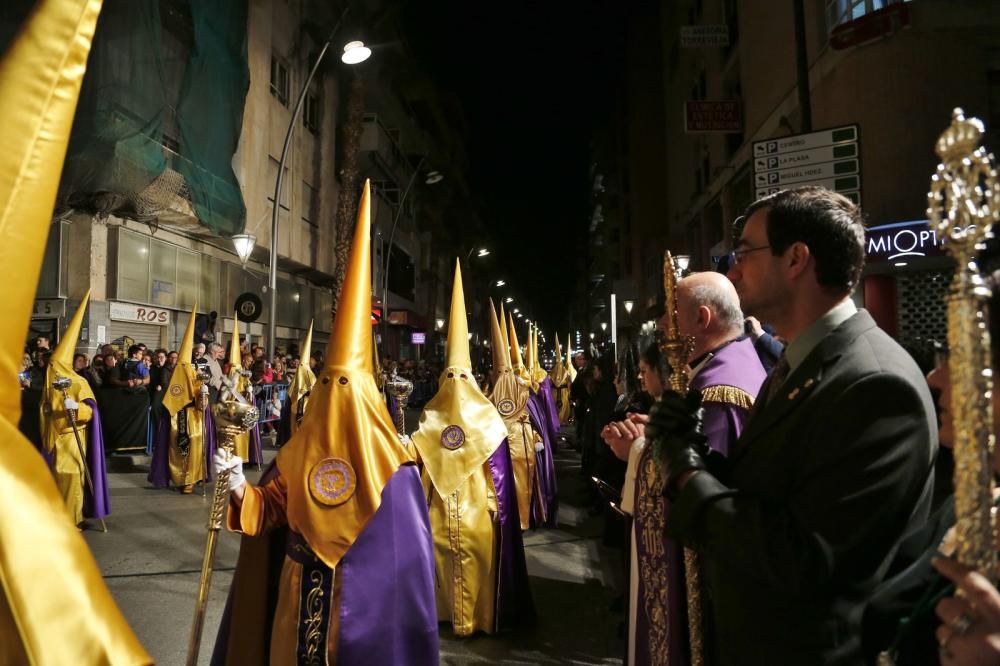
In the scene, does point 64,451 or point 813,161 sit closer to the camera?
point 813,161

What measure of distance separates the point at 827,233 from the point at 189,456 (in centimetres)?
1046

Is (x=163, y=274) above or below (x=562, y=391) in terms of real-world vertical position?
above

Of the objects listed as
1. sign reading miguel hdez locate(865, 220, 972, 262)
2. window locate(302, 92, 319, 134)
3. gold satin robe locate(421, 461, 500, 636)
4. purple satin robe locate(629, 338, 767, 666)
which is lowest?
gold satin robe locate(421, 461, 500, 636)

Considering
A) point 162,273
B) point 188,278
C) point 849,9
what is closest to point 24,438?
point 849,9

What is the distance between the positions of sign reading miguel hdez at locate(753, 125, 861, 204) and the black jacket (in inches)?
221

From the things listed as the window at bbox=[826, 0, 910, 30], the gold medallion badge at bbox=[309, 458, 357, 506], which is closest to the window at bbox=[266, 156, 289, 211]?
the window at bbox=[826, 0, 910, 30]

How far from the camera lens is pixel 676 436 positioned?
73.7 inches

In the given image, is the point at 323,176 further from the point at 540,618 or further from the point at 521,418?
the point at 540,618

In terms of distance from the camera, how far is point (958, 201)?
1.06 metres

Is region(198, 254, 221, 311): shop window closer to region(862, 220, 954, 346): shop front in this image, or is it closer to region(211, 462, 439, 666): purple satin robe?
region(862, 220, 954, 346): shop front

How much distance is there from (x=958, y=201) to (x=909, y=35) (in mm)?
11961

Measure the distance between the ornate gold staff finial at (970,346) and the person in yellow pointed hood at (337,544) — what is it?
2320 mm

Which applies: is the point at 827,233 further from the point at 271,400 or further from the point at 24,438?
the point at 271,400

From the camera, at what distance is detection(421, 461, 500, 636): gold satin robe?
4836 mm
